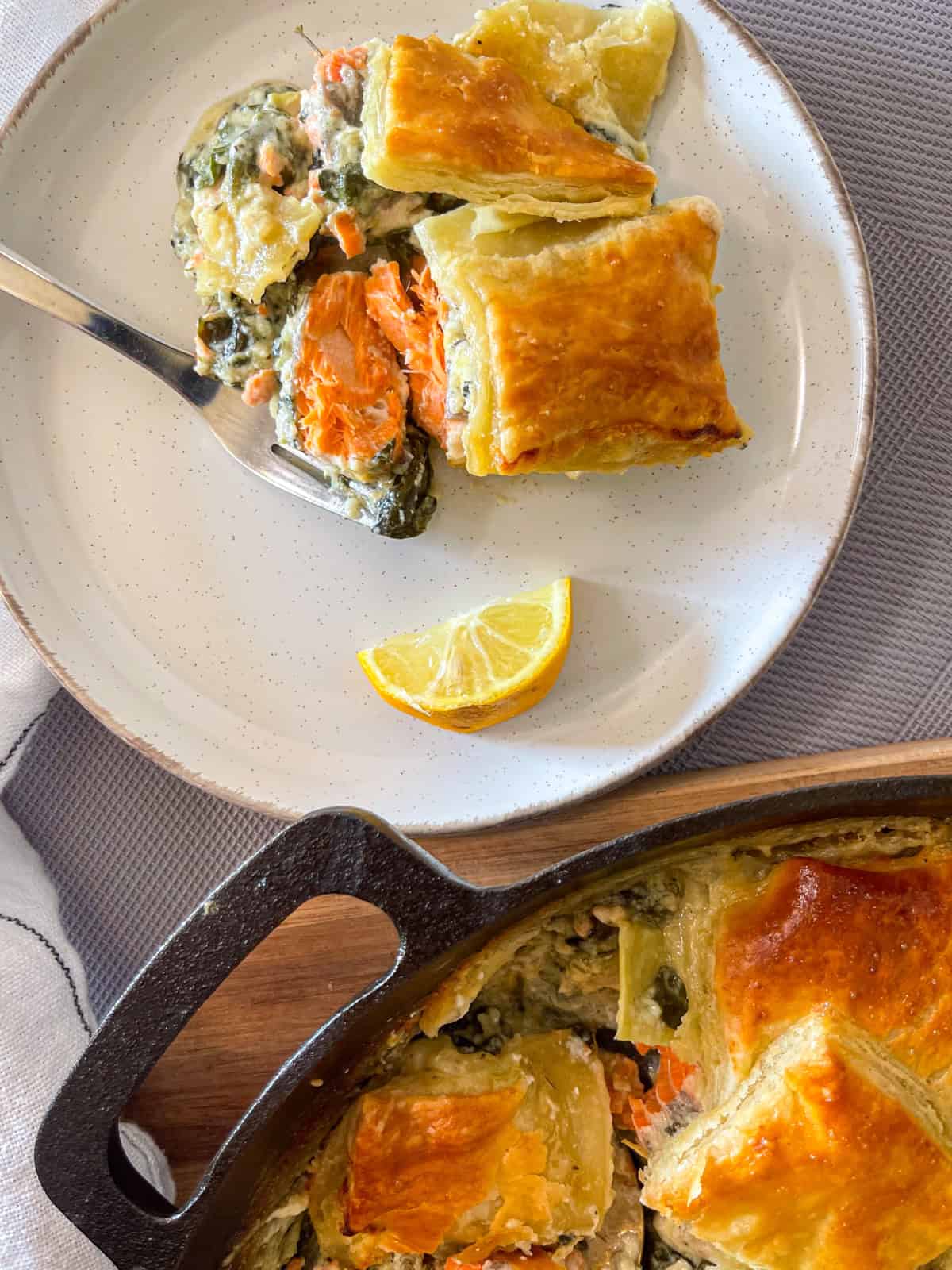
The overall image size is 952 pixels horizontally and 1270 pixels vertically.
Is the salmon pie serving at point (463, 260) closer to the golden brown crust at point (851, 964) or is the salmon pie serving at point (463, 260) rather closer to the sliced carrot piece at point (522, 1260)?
the golden brown crust at point (851, 964)

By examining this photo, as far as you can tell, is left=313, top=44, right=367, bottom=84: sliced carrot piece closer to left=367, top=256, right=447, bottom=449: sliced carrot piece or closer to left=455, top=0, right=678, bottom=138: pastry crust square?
left=455, top=0, right=678, bottom=138: pastry crust square

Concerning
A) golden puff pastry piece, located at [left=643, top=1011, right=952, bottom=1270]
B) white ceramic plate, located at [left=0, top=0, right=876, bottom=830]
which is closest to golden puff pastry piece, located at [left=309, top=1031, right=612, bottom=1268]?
golden puff pastry piece, located at [left=643, top=1011, right=952, bottom=1270]

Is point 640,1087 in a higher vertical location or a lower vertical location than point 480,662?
lower

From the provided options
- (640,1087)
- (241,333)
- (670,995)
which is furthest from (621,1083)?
(241,333)

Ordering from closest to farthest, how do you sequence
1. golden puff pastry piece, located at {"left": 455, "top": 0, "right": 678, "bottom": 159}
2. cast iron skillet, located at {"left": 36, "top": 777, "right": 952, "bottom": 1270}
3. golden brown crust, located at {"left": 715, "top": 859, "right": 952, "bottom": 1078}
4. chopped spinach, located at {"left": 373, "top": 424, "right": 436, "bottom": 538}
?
cast iron skillet, located at {"left": 36, "top": 777, "right": 952, "bottom": 1270} → golden brown crust, located at {"left": 715, "top": 859, "right": 952, "bottom": 1078} → golden puff pastry piece, located at {"left": 455, "top": 0, "right": 678, "bottom": 159} → chopped spinach, located at {"left": 373, "top": 424, "right": 436, "bottom": 538}

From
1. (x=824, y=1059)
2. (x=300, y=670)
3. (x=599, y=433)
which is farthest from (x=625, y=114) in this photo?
(x=824, y=1059)

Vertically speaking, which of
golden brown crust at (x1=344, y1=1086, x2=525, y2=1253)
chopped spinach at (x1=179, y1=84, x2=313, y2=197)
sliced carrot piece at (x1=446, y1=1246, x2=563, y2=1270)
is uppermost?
chopped spinach at (x1=179, y1=84, x2=313, y2=197)

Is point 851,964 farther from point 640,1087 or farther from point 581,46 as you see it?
point 581,46
